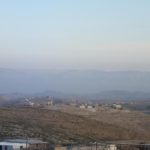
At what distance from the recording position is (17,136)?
5003 cm

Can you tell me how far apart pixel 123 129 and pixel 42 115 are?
444 inches

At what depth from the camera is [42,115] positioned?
7362cm

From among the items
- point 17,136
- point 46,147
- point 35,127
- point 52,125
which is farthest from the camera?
point 52,125

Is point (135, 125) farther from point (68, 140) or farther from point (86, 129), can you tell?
point (68, 140)

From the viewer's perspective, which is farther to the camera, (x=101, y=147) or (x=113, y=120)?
(x=113, y=120)

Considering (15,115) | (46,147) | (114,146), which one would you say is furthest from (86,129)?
(46,147)

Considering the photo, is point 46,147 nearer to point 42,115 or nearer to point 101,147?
point 101,147

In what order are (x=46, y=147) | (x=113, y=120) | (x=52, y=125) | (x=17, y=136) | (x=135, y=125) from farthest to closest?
(x=113, y=120) < (x=135, y=125) < (x=52, y=125) < (x=17, y=136) < (x=46, y=147)

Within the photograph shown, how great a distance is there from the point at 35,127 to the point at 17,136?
360 inches

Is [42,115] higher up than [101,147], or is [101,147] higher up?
[42,115]

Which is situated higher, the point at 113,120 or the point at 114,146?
the point at 113,120

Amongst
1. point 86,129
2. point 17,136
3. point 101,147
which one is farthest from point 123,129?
point 101,147

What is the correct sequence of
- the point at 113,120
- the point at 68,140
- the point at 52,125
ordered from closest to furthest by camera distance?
the point at 68,140 → the point at 52,125 → the point at 113,120

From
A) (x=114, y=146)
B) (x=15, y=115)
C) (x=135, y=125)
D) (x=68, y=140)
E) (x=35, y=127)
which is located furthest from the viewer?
(x=135, y=125)
